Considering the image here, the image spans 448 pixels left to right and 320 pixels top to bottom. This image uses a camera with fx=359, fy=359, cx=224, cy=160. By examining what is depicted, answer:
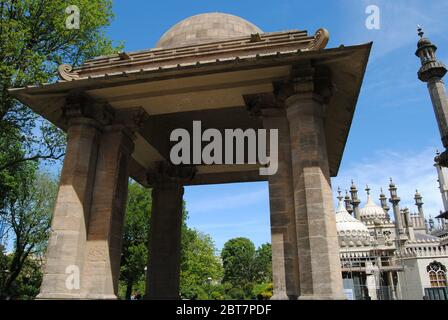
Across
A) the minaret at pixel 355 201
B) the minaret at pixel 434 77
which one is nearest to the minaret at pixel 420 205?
the minaret at pixel 355 201

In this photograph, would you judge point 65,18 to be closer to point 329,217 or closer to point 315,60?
point 315,60

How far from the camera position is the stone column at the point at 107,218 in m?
12.1

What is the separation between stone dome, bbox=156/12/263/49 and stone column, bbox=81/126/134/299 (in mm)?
6414

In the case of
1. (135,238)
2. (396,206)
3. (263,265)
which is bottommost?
(135,238)

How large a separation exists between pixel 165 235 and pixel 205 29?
10635mm

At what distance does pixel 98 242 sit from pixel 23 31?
45.9ft

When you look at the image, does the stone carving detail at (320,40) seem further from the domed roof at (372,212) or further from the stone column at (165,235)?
the domed roof at (372,212)

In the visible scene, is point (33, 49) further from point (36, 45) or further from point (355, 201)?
point (355, 201)

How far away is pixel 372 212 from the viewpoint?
94438mm

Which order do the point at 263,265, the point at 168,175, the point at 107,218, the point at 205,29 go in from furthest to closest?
the point at 263,265 → the point at 168,175 → the point at 205,29 → the point at 107,218

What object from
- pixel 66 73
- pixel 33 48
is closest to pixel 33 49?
pixel 33 48

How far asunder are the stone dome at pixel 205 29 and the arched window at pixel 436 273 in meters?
58.5

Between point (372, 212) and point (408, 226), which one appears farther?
point (372, 212)

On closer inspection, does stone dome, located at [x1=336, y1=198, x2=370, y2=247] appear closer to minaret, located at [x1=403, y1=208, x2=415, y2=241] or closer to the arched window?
the arched window
